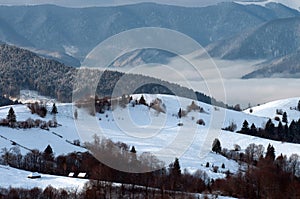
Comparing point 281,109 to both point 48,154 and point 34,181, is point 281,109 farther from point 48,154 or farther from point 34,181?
point 34,181

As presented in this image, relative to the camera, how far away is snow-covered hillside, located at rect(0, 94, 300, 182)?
Answer: 91.0 m

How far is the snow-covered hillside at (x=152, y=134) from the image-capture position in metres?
91.0

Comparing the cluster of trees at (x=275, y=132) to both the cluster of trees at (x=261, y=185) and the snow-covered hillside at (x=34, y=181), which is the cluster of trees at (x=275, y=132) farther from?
the snow-covered hillside at (x=34, y=181)

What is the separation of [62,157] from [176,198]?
26191 mm

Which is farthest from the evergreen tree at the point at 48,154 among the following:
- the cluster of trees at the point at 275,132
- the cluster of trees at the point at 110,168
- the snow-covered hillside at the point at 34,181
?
the cluster of trees at the point at 275,132

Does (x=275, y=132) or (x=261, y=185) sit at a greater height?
(x=275, y=132)

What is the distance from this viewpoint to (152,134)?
372 feet

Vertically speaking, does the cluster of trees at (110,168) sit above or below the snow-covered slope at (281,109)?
below

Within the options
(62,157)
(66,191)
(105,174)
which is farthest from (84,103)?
(66,191)

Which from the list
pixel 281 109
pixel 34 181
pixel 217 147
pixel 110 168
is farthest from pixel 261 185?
pixel 281 109

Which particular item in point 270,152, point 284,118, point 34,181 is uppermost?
point 284,118

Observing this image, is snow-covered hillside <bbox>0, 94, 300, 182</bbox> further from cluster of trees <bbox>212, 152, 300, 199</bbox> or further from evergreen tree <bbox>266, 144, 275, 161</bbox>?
cluster of trees <bbox>212, 152, 300, 199</bbox>

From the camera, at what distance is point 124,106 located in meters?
129

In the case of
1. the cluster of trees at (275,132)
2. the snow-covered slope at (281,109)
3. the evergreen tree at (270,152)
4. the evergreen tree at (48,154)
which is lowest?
the evergreen tree at (48,154)
